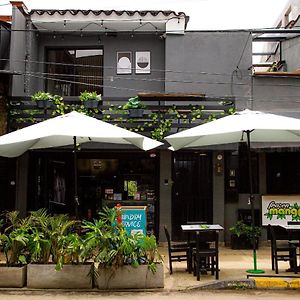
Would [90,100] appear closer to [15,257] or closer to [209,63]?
[209,63]

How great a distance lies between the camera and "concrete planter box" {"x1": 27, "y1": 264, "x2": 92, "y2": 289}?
8.38m

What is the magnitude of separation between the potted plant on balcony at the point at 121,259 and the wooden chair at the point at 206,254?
92cm

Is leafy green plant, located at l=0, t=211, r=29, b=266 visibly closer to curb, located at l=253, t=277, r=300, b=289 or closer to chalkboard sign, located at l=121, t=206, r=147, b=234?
chalkboard sign, located at l=121, t=206, r=147, b=234

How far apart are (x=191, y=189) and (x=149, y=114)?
2.59 meters

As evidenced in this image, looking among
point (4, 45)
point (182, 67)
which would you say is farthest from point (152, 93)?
point (4, 45)

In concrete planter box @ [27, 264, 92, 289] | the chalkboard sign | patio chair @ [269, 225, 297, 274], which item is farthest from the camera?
Result: the chalkboard sign

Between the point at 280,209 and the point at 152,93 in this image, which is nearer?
the point at 152,93

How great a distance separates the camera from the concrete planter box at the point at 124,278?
834 cm

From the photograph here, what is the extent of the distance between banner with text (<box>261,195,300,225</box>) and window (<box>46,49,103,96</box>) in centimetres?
628

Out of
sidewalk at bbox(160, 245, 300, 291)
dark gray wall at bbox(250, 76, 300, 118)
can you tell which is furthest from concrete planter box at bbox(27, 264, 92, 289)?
dark gray wall at bbox(250, 76, 300, 118)

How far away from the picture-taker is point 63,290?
834 centimetres

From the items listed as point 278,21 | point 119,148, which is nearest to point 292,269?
point 119,148

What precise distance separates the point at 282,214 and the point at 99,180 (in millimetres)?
5596

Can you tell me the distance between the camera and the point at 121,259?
833cm
